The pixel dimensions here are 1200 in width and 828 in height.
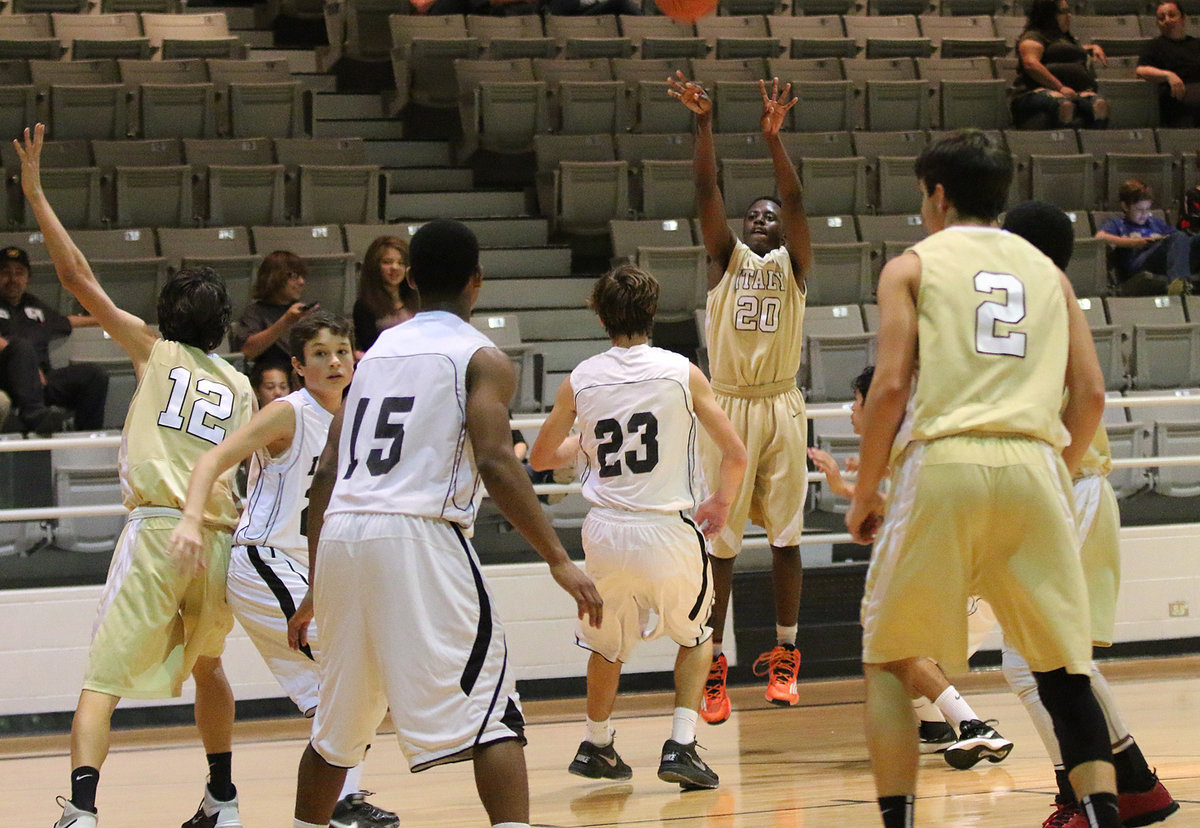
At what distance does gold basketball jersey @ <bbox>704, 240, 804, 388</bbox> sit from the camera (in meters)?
→ 5.85

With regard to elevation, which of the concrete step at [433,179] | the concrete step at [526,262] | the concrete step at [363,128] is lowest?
the concrete step at [526,262]

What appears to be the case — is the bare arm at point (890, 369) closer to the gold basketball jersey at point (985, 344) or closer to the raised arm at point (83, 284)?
the gold basketball jersey at point (985, 344)

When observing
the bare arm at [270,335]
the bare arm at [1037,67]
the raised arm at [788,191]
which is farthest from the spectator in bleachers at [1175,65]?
the bare arm at [270,335]

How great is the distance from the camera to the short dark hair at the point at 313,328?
435cm

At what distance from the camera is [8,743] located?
622cm

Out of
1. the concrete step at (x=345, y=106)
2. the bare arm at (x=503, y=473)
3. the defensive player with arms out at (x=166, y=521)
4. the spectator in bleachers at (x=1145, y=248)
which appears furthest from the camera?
the concrete step at (x=345, y=106)

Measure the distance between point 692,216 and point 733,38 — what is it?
3246mm

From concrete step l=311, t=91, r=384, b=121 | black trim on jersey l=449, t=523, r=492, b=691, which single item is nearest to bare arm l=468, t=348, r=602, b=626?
black trim on jersey l=449, t=523, r=492, b=691

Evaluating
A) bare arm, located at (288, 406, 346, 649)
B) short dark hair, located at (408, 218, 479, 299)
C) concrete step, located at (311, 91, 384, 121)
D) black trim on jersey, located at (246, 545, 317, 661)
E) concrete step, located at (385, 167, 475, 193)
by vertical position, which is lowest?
black trim on jersey, located at (246, 545, 317, 661)

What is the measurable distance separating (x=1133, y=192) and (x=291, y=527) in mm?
8277

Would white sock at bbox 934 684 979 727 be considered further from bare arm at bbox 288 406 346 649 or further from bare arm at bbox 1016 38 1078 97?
bare arm at bbox 1016 38 1078 97

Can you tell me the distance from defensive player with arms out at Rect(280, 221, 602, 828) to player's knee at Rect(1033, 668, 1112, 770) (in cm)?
105

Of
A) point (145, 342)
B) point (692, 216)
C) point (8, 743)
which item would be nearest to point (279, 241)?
point (692, 216)

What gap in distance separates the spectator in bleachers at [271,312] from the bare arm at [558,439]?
8.32 ft
